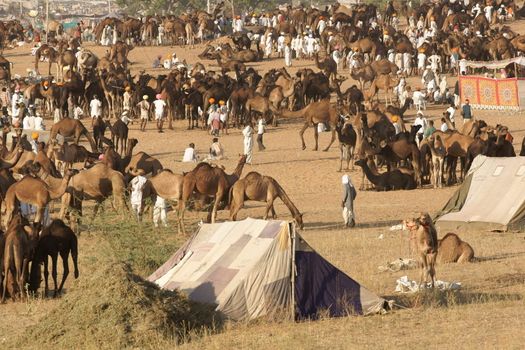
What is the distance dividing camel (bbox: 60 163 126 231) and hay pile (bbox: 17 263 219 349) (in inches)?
321

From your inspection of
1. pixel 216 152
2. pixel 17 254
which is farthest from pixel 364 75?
pixel 17 254

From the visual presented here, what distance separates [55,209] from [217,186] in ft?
15.0

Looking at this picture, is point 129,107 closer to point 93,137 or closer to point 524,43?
point 93,137

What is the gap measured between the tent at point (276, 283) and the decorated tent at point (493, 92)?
81.7 feet

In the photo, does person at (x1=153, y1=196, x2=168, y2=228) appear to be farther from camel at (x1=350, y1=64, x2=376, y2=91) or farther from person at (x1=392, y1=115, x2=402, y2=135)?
camel at (x1=350, y1=64, x2=376, y2=91)

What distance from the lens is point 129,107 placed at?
138ft

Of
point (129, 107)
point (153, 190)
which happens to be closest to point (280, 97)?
point (129, 107)

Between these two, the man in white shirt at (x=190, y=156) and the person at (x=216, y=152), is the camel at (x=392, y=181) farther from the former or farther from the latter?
the man in white shirt at (x=190, y=156)

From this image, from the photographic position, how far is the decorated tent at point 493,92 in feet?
132

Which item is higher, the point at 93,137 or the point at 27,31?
the point at 27,31

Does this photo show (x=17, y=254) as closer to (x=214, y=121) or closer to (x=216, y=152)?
(x=216, y=152)

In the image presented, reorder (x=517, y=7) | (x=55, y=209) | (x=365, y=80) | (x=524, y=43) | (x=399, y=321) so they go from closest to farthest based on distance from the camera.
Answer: (x=399, y=321), (x=55, y=209), (x=365, y=80), (x=524, y=43), (x=517, y=7)

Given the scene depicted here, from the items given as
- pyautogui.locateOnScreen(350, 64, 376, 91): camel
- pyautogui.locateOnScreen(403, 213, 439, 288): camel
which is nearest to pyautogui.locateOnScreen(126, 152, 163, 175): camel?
pyautogui.locateOnScreen(403, 213, 439, 288): camel

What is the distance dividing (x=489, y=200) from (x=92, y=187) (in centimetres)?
673
